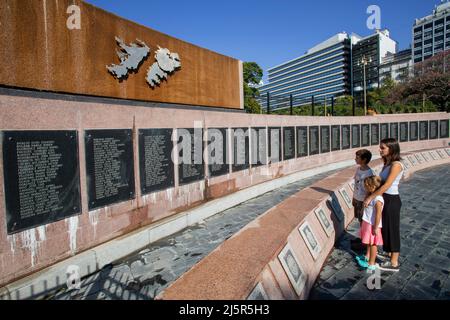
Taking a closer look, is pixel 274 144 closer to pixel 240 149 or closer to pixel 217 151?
pixel 240 149

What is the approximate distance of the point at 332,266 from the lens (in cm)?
414

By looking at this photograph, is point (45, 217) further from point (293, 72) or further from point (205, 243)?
point (293, 72)

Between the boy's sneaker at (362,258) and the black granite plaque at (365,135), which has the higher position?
the black granite plaque at (365,135)

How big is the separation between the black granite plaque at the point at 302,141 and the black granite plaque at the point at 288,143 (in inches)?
14.4

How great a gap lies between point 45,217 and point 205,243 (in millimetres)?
2660

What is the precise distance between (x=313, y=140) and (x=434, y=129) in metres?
11.1

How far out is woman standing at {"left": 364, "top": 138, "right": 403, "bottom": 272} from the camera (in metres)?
3.73

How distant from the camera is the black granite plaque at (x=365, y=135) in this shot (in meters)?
14.3

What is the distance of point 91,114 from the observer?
433cm

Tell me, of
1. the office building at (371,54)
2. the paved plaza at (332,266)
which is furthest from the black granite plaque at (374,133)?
the office building at (371,54)

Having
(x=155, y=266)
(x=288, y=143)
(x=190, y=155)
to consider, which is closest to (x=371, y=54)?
(x=288, y=143)

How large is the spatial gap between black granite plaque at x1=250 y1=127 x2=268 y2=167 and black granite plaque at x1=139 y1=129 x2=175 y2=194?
3333mm

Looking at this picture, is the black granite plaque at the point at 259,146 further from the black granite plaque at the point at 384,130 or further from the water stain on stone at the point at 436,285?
the black granite plaque at the point at 384,130
